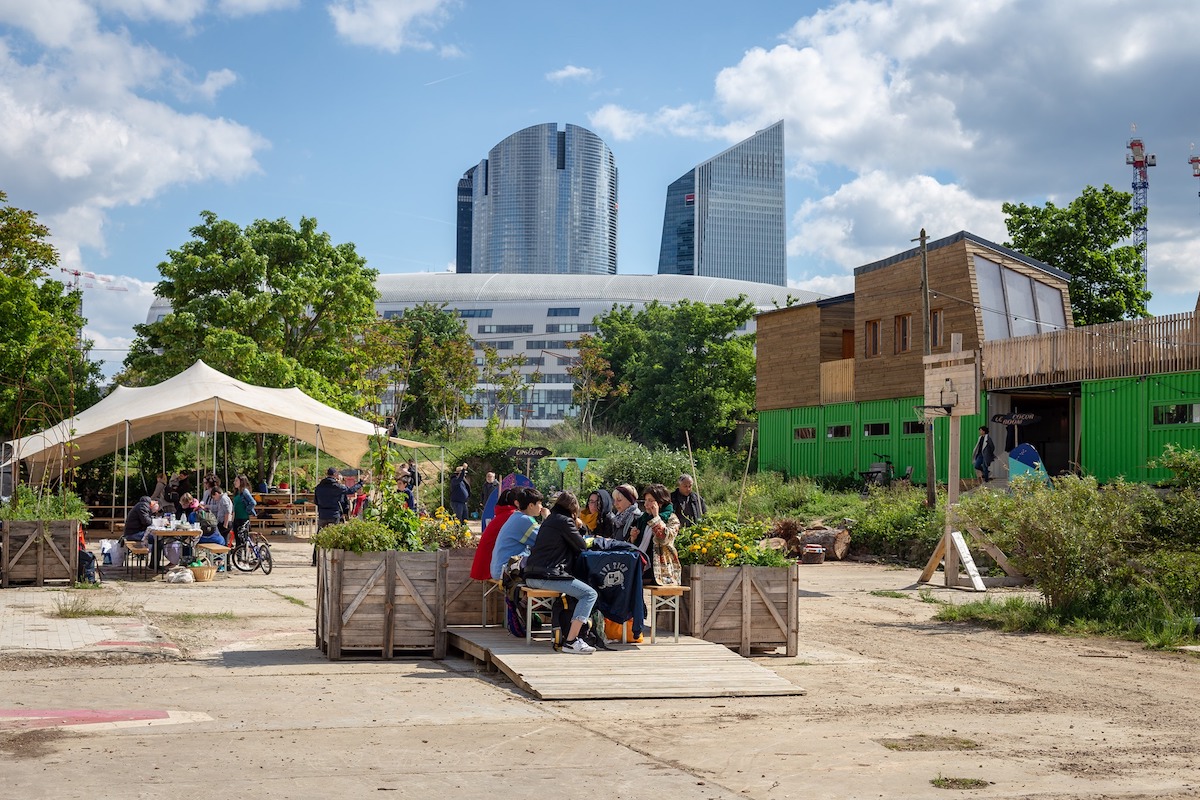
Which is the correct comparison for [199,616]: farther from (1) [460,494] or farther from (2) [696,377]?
(2) [696,377]

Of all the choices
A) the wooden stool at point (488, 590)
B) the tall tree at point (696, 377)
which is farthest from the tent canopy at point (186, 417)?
the tall tree at point (696, 377)

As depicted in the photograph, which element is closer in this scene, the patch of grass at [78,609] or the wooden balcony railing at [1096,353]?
the patch of grass at [78,609]

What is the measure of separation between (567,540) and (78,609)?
684 cm

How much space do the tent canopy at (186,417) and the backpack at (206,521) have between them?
3884mm

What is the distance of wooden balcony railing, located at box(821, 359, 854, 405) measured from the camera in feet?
117

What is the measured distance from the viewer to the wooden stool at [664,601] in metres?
10.9

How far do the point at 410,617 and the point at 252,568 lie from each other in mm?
10903

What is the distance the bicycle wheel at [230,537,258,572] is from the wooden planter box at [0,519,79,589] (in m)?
3.81

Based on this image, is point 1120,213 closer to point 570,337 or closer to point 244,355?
point 244,355

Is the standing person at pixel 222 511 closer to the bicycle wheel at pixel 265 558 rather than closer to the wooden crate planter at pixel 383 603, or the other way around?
the bicycle wheel at pixel 265 558

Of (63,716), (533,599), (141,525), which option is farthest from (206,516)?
Result: (63,716)

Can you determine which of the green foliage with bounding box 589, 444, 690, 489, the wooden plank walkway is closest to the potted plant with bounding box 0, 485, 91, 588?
the wooden plank walkway

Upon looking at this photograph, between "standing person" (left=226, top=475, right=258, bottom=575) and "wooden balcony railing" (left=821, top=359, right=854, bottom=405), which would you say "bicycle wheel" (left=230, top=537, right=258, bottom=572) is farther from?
"wooden balcony railing" (left=821, top=359, right=854, bottom=405)

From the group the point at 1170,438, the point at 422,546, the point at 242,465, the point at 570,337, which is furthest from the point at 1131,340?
the point at 570,337
